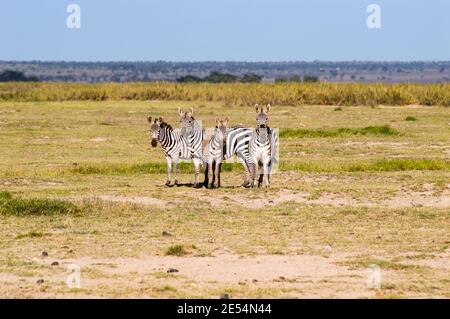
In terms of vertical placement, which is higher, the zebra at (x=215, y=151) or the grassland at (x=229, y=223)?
the zebra at (x=215, y=151)

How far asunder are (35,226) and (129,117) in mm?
25304

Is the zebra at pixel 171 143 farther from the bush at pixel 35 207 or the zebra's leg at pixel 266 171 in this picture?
the bush at pixel 35 207

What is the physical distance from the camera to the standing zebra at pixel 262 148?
19.8 meters

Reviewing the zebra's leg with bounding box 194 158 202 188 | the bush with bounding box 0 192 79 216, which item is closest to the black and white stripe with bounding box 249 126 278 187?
the zebra's leg with bounding box 194 158 202 188

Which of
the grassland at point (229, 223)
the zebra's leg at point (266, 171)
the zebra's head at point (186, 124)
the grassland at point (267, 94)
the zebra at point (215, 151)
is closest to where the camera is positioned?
the grassland at point (229, 223)

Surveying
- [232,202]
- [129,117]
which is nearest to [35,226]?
[232,202]

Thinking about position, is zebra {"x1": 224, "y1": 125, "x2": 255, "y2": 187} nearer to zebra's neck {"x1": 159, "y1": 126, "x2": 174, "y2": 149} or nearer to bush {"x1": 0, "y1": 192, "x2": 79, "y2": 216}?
zebra's neck {"x1": 159, "y1": 126, "x2": 174, "y2": 149}

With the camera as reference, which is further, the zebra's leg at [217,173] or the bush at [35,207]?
the zebra's leg at [217,173]

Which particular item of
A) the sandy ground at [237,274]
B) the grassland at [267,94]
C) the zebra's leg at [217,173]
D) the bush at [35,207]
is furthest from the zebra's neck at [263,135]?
the grassland at [267,94]

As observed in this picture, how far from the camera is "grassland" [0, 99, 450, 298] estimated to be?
1234cm

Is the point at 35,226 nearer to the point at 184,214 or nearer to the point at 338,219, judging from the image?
the point at 184,214

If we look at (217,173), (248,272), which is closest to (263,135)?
(217,173)

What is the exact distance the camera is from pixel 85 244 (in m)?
14.7

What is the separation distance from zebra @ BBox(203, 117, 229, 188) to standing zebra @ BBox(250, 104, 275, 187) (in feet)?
1.64
